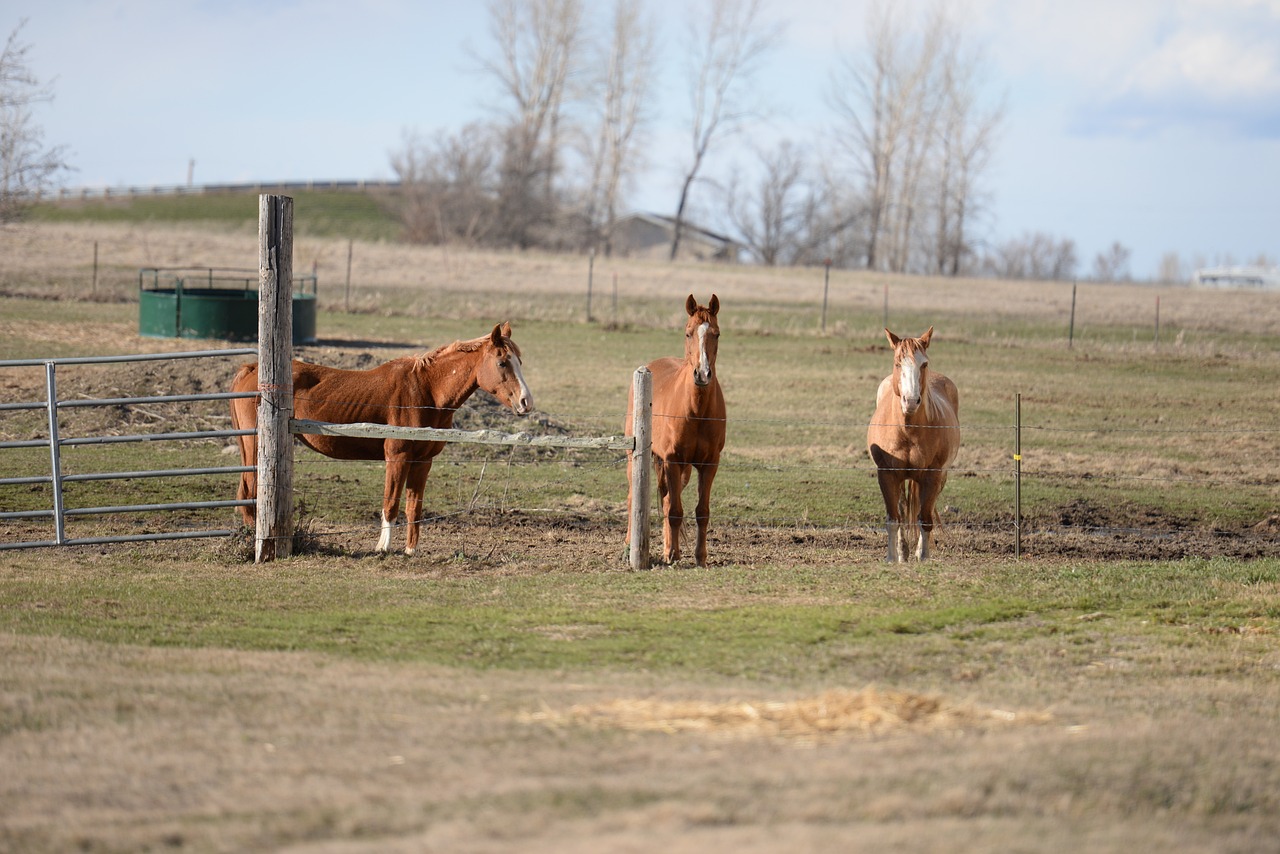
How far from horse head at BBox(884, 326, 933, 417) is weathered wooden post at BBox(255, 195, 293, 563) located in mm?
4729

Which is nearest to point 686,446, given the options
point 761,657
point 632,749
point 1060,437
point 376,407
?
point 376,407

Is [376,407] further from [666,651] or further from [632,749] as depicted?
[632,749]

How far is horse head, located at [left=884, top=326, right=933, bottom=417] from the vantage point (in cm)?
913

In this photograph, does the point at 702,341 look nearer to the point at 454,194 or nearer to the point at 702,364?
the point at 702,364

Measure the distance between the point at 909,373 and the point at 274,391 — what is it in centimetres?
490

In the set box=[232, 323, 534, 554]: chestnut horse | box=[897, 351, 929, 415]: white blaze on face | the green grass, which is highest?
box=[897, 351, 929, 415]: white blaze on face

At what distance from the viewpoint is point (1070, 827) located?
3664 mm

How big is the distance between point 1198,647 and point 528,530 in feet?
18.4

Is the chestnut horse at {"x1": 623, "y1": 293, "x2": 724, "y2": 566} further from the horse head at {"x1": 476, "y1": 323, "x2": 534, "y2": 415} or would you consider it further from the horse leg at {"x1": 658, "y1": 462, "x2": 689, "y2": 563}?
the horse head at {"x1": 476, "y1": 323, "x2": 534, "y2": 415}

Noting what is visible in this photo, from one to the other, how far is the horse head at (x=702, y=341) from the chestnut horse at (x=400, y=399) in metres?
1.42

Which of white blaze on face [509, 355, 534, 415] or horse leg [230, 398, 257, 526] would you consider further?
horse leg [230, 398, 257, 526]

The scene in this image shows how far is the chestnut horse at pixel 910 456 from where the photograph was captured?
9.41 metres

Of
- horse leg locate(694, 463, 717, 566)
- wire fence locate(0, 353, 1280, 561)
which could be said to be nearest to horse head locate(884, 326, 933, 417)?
wire fence locate(0, 353, 1280, 561)

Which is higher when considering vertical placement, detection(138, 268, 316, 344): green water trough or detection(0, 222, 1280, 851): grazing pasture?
detection(138, 268, 316, 344): green water trough
